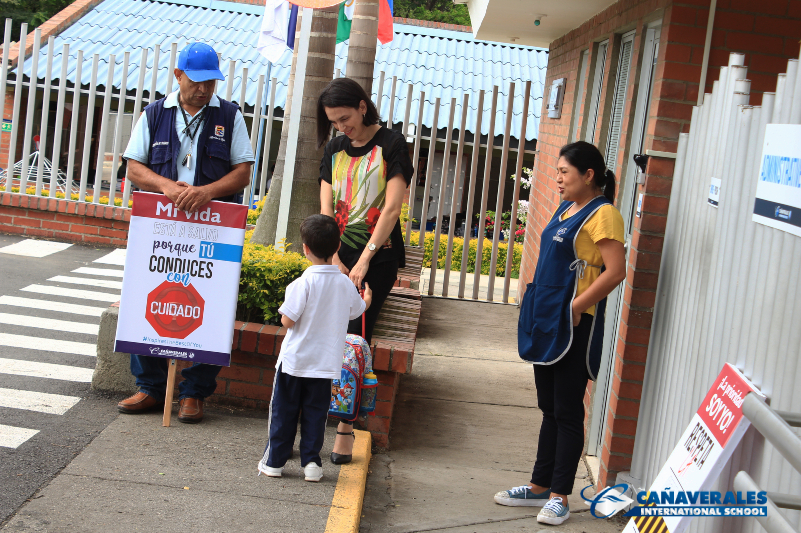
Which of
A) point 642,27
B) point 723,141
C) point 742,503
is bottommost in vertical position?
point 742,503

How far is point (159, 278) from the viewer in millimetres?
4195

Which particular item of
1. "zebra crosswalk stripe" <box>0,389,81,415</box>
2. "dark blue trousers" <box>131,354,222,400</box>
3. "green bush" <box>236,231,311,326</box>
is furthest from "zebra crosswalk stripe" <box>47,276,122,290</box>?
"dark blue trousers" <box>131,354,222,400</box>

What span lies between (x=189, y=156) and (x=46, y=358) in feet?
6.97

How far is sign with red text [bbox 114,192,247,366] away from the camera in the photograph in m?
4.17

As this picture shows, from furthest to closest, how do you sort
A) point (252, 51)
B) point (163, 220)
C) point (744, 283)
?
point (252, 51)
point (163, 220)
point (744, 283)

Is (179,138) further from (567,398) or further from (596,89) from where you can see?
(596,89)

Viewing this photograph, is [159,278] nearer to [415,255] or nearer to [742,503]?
[742,503]

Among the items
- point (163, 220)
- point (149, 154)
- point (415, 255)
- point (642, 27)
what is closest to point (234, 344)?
point (163, 220)

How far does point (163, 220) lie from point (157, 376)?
93cm

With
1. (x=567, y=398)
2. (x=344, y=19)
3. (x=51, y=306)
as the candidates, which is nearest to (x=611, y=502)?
(x=567, y=398)

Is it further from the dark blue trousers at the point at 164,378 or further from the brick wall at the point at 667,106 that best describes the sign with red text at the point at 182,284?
the brick wall at the point at 667,106

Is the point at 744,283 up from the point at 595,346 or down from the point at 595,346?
up

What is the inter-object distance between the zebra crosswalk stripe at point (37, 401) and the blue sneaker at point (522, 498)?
8.15ft

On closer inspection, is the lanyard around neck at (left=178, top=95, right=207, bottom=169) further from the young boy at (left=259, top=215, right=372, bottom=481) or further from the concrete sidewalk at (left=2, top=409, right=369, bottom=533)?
the concrete sidewalk at (left=2, top=409, right=369, bottom=533)
